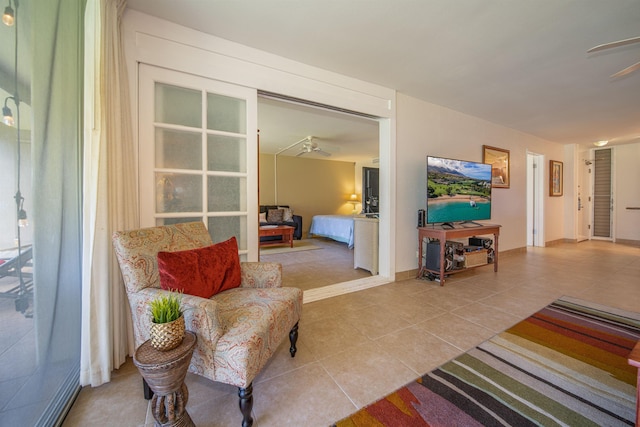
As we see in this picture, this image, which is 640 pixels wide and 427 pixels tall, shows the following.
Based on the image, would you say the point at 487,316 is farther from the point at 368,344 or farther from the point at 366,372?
the point at 366,372

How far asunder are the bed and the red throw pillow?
3826 mm

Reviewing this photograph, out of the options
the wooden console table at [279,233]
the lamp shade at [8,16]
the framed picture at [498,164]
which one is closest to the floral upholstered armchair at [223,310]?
the lamp shade at [8,16]

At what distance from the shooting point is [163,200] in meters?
1.96

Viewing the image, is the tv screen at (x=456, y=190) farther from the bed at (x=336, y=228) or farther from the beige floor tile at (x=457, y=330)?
the bed at (x=336, y=228)

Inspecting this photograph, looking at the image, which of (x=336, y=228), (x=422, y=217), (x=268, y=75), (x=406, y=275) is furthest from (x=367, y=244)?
(x=268, y=75)

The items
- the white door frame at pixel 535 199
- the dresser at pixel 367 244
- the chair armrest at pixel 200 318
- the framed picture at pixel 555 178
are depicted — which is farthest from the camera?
the framed picture at pixel 555 178

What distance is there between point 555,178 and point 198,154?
7.46m

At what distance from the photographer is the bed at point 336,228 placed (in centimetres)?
548

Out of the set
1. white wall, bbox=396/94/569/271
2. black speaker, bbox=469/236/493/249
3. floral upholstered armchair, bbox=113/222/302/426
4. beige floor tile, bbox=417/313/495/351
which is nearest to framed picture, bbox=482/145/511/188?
white wall, bbox=396/94/569/271

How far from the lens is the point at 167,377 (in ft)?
3.22

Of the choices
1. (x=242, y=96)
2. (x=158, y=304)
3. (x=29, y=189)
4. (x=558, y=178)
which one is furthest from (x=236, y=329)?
(x=558, y=178)

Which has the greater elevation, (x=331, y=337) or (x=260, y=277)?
(x=260, y=277)

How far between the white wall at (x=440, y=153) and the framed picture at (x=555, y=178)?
113 cm

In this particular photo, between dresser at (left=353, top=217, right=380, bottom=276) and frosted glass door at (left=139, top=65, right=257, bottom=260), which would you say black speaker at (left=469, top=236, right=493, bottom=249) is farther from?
frosted glass door at (left=139, top=65, right=257, bottom=260)
